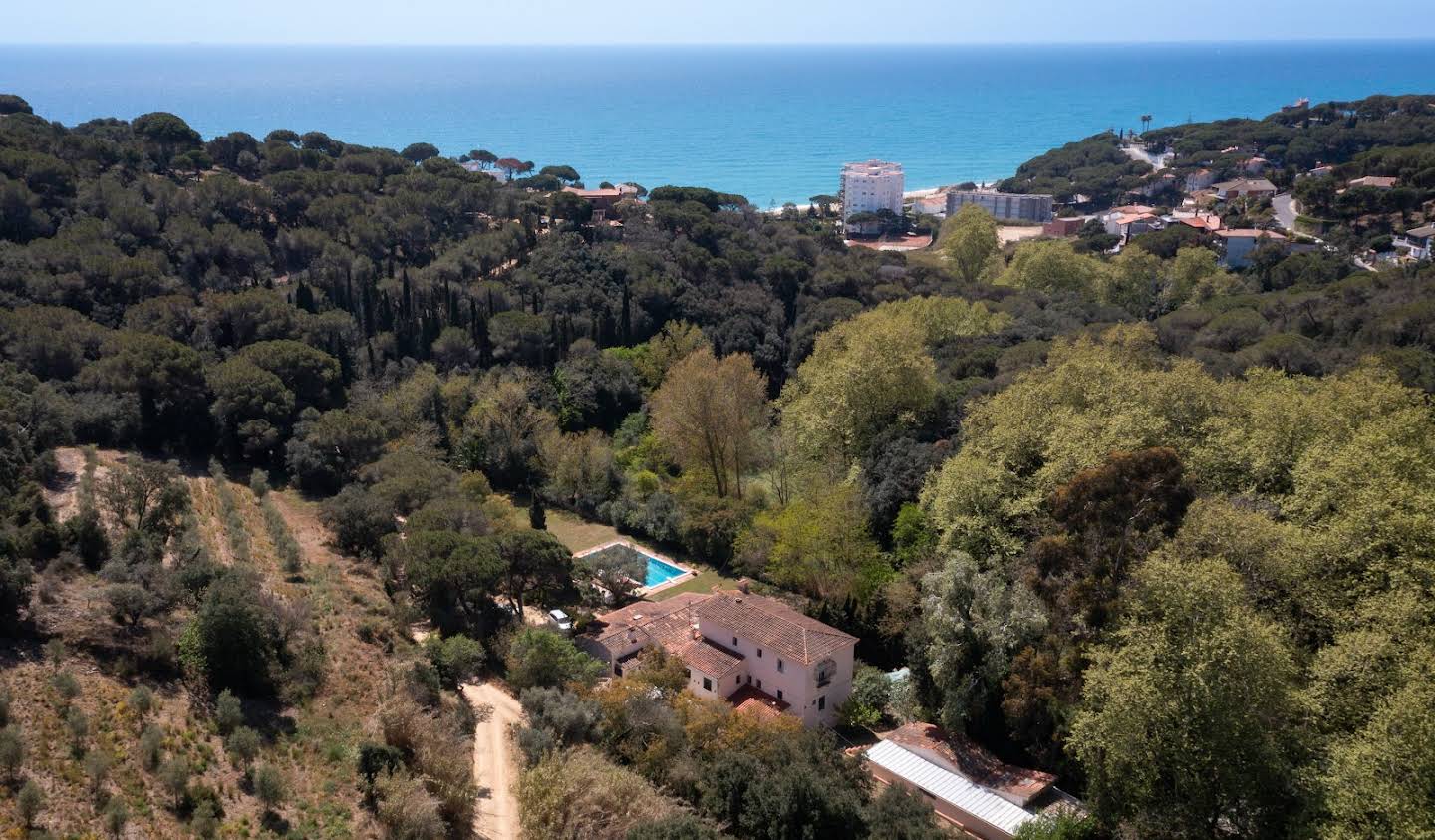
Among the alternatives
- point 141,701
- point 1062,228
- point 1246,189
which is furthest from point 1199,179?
point 141,701

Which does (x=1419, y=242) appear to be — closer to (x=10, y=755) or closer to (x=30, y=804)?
(x=30, y=804)

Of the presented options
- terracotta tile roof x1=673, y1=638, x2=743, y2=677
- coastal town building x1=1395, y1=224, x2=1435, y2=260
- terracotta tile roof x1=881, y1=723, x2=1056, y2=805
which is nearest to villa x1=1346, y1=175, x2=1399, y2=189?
coastal town building x1=1395, y1=224, x2=1435, y2=260

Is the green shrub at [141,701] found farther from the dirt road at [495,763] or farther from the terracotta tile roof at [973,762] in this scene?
the terracotta tile roof at [973,762]

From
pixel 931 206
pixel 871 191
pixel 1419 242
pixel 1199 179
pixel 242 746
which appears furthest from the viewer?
pixel 931 206

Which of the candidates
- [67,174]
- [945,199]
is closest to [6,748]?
[67,174]

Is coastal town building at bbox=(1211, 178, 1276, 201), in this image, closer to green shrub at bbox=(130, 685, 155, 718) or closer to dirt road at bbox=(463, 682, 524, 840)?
dirt road at bbox=(463, 682, 524, 840)
